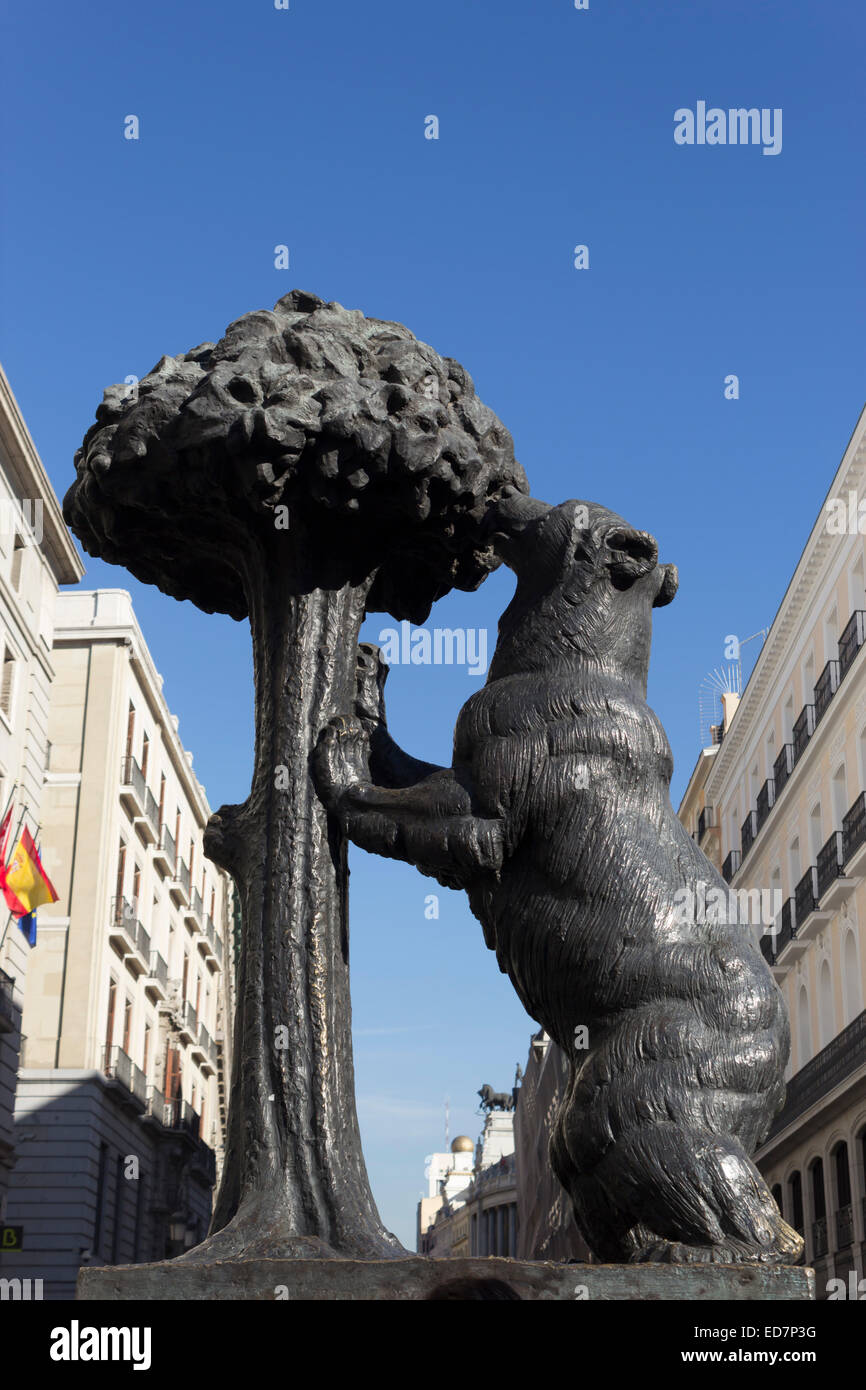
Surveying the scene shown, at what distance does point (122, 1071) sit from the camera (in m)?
29.5

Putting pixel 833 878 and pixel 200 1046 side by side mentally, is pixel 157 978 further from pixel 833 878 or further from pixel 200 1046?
pixel 833 878

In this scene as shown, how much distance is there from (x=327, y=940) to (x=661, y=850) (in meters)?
0.90

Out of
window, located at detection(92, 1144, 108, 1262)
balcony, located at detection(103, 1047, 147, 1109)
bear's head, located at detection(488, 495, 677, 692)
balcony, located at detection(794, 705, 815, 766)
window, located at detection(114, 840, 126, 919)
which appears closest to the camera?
bear's head, located at detection(488, 495, 677, 692)

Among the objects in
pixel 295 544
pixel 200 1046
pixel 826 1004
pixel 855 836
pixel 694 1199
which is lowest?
pixel 694 1199

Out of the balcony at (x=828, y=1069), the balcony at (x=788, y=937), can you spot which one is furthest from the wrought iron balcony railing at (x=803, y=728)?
the balcony at (x=828, y=1069)

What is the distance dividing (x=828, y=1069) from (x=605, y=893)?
1037 inches

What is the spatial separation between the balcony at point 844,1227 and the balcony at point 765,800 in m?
11.4

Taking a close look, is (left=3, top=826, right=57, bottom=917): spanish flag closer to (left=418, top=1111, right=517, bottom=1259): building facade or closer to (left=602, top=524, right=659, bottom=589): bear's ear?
(left=418, top=1111, right=517, bottom=1259): building facade

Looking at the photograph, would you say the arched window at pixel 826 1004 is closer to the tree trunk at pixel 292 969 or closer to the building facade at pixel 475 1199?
the building facade at pixel 475 1199

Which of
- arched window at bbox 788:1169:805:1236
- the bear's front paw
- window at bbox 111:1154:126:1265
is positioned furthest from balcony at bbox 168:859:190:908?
the bear's front paw

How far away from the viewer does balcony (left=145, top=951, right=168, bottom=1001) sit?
112 feet

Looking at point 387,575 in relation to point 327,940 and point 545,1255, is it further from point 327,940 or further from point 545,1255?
point 545,1255

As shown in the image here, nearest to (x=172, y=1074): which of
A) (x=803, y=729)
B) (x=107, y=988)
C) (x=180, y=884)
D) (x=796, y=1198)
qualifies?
(x=180, y=884)
